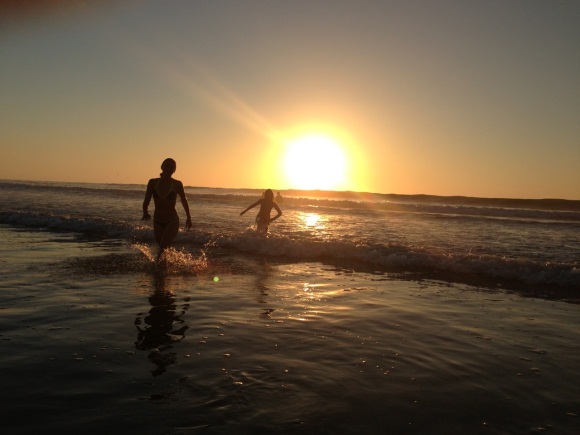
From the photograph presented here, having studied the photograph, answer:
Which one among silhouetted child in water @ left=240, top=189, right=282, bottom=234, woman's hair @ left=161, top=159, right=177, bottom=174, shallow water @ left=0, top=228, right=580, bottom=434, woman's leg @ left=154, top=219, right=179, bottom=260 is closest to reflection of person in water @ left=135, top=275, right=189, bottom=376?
shallow water @ left=0, top=228, right=580, bottom=434

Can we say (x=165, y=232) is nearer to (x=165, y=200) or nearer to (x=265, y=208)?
(x=165, y=200)

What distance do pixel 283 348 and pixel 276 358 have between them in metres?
0.34

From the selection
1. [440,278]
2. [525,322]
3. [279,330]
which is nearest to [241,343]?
[279,330]

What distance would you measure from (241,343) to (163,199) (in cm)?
537

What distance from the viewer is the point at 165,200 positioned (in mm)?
9688

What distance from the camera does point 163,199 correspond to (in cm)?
967

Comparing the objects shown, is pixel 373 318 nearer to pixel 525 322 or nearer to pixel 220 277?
pixel 525 322

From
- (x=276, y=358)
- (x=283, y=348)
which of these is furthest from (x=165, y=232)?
(x=276, y=358)

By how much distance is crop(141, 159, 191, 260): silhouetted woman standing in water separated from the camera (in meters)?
9.37

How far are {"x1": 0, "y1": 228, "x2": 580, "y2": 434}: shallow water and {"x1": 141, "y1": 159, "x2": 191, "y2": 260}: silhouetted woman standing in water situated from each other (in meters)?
1.60

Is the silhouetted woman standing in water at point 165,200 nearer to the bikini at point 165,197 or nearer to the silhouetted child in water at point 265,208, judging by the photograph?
the bikini at point 165,197

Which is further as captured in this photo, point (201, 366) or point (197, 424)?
point (201, 366)

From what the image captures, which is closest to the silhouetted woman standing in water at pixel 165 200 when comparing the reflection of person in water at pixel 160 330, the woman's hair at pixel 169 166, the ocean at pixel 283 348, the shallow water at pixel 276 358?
the woman's hair at pixel 169 166

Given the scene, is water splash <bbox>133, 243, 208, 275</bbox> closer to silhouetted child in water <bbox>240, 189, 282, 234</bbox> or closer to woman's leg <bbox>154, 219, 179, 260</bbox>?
woman's leg <bbox>154, 219, 179, 260</bbox>
